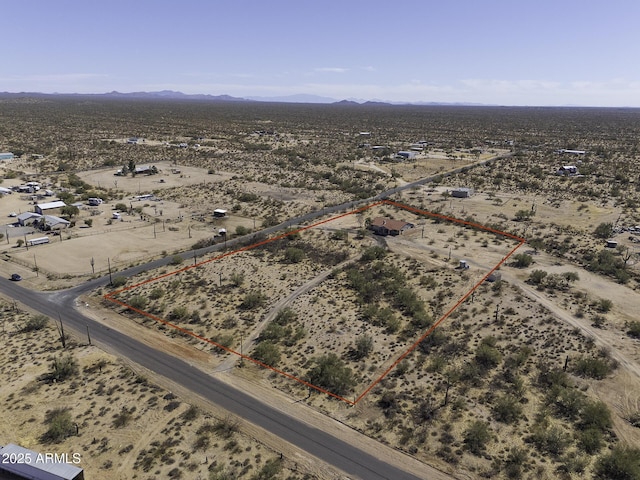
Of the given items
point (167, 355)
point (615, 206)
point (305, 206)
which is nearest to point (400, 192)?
point (305, 206)

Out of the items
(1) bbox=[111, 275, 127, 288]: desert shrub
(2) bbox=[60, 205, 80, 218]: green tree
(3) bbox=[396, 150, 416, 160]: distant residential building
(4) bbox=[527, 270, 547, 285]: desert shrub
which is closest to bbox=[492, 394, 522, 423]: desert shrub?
(4) bbox=[527, 270, 547, 285]: desert shrub

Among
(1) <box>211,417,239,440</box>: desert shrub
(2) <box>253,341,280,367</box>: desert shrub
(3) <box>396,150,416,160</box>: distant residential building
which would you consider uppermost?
(3) <box>396,150,416,160</box>: distant residential building

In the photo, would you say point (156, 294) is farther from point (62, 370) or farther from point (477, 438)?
point (477, 438)

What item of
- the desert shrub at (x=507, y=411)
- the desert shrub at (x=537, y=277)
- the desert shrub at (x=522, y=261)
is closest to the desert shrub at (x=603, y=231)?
the desert shrub at (x=522, y=261)

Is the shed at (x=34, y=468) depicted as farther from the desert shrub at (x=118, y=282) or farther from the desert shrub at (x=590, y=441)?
the desert shrub at (x=590, y=441)

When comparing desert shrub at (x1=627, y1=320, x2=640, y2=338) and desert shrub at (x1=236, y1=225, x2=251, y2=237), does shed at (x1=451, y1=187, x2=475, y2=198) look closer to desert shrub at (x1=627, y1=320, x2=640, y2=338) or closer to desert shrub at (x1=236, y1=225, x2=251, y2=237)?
desert shrub at (x1=236, y1=225, x2=251, y2=237)

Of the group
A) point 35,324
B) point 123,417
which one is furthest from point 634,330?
point 35,324

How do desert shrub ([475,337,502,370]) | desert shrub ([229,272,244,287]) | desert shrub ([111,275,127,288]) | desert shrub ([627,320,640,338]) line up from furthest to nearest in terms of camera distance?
desert shrub ([229,272,244,287])
desert shrub ([111,275,127,288])
desert shrub ([627,320,640,338])
desert shrub ([475,337,502,370])

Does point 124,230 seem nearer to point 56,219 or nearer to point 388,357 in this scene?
point 56,219
